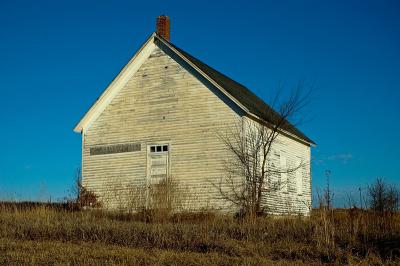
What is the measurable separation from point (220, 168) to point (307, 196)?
8305 millimetres

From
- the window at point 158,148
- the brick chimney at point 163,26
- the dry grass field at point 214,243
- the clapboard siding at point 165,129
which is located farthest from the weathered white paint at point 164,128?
the dry grass field at point 214,243

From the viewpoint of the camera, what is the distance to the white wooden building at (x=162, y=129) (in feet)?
63.8

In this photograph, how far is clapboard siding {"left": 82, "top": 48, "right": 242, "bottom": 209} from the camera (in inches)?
766

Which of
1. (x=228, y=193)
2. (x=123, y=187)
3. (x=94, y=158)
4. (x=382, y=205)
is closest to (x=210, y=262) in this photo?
(x=382, y=205)

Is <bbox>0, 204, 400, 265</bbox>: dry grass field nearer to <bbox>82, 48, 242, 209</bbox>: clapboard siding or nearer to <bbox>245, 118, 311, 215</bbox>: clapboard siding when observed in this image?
<bbox>82, 48, 242, 209</bbox>: clapboard siding

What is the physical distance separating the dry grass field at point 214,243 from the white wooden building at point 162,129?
21.1ft

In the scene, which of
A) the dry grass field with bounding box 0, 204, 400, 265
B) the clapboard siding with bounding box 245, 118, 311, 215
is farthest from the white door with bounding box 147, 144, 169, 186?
the dry grass field with bounding box 0, 204, 400, 265

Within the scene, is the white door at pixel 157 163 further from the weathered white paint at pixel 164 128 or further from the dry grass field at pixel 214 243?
the dry grass field at pixel 214 243

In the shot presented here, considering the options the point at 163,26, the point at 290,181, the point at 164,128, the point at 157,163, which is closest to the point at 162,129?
the point at 164,128

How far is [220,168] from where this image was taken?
19156 millimetres

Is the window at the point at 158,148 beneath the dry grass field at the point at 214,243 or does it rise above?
above

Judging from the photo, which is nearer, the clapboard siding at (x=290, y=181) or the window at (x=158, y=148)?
the window at (x=158, y=148)

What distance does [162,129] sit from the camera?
20.7 m

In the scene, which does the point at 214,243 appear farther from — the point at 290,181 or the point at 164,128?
the point at 290,181
